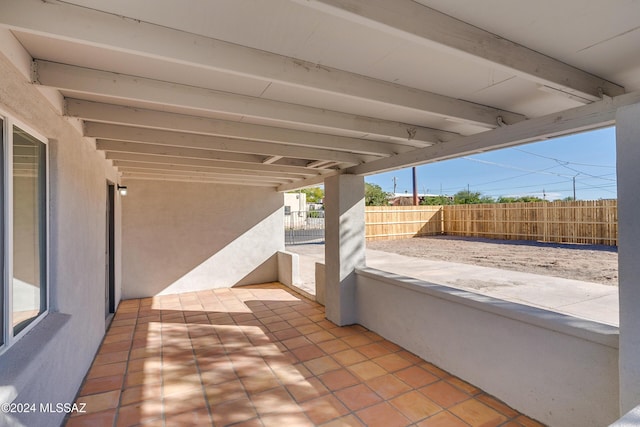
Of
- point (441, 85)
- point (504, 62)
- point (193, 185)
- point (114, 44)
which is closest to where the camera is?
point (114, 44)

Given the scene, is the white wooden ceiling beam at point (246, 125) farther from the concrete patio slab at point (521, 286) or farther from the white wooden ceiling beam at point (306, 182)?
the concrete patio slab at point (521, 286)

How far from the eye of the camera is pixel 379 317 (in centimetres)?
406

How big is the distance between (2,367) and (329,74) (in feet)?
7.43

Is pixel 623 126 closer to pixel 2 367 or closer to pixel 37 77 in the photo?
pixel 37 77

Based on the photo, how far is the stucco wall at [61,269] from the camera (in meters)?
1.57

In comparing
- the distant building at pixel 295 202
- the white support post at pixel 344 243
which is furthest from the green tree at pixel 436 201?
the white support post at pixel 344 243

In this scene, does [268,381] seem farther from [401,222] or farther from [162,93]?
[401,222]

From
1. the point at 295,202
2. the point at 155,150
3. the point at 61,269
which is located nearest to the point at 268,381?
the point at 61,269

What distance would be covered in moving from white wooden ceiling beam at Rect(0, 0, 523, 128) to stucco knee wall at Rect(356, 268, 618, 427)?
73.8 inches

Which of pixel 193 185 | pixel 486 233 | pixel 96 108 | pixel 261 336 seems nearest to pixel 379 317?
pixel 261 336

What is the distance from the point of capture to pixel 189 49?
56.7 inches

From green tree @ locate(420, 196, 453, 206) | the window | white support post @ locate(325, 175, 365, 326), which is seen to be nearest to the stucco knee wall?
white support post @ locate(325, 175, 365, 326)

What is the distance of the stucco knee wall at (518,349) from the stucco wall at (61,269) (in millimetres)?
3224

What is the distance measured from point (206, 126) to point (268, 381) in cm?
245
